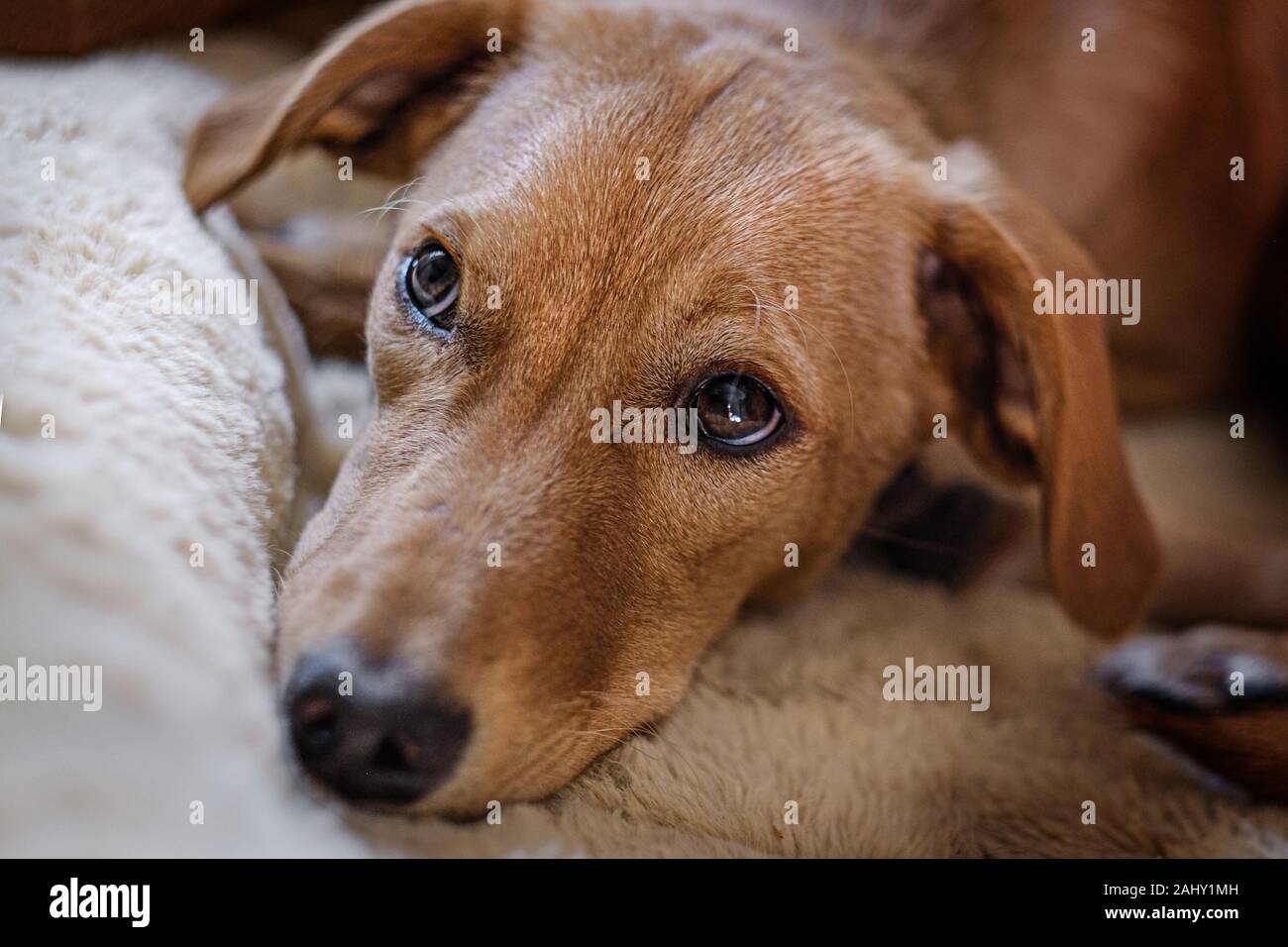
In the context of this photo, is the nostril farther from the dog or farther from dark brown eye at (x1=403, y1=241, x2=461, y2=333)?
dark brown eye at (x1=403, y1=241, x2=461, y2=333)

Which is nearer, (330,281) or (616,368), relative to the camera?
(616,368)

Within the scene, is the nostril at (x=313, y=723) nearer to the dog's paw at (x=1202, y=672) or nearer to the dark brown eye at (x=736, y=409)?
the dark brown eye at (x=736, y=409)

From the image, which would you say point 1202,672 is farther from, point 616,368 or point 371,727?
point 371,727

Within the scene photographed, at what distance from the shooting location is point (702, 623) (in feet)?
6.14

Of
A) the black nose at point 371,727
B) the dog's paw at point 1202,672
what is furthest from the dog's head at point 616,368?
the dog's paw at point 1202,672

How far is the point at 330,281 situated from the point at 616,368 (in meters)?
0.95

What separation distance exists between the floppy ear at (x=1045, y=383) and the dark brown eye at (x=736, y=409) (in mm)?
508

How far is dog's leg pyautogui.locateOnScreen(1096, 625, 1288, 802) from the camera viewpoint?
1.88 m

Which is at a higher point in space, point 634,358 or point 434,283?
point 434,283

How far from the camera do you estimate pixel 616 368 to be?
67.1 inches

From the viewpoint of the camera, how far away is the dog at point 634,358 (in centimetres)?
147

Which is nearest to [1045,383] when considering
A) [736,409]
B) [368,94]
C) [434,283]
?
[736,409]

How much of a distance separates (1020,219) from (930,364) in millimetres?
316
